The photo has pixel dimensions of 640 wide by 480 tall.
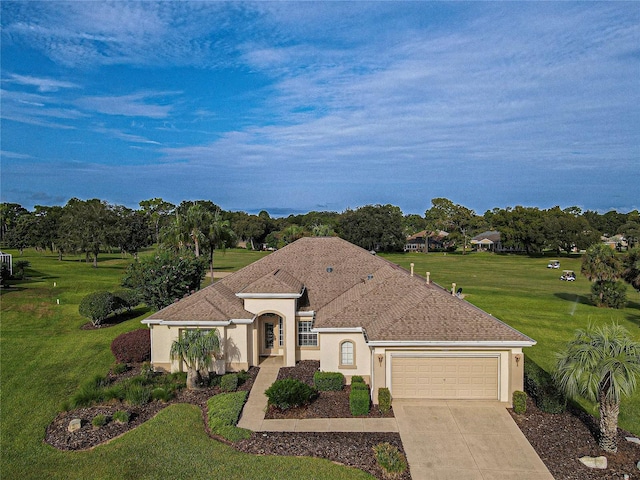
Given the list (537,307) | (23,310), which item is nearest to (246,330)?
(23,310)

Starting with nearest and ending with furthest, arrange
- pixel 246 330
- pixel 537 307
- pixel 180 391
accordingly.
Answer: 1. pixel 180 391
2. pixel 246 330
3. pixel 537 307

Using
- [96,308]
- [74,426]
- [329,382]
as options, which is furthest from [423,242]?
[74,426]

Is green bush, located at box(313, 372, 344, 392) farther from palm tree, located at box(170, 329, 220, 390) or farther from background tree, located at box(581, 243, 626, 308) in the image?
background tree, located at box(581, 243, 626, 308)

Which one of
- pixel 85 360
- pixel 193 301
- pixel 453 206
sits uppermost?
pixel 453 206

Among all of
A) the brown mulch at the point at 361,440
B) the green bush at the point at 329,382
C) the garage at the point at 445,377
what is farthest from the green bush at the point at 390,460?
the green bush at the point at 329,382

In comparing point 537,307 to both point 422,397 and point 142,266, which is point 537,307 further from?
point 142,266

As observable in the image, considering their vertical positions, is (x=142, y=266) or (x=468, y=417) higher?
(x=142, y=266)

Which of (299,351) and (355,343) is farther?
(299,351)

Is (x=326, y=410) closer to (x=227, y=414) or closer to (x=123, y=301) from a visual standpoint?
(x=227, y=414)

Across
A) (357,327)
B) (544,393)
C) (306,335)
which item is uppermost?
(357,327)
